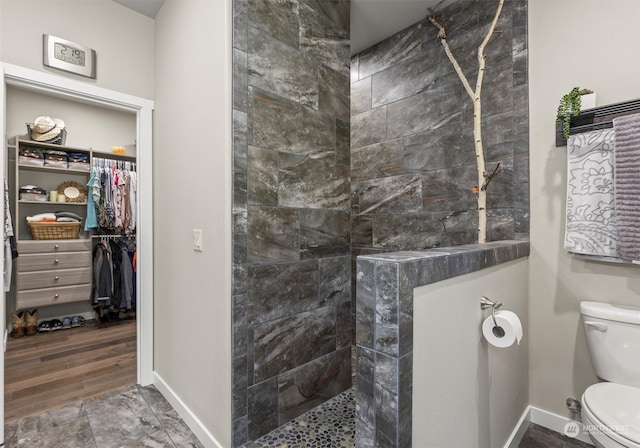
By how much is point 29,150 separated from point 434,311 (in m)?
4.43

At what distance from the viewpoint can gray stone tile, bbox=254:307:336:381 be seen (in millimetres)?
1711

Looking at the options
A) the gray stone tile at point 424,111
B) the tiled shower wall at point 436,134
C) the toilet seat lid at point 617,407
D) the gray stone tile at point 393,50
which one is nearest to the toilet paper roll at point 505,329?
the toilet seat lid at point 617,407

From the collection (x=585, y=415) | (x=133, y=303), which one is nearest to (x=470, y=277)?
(x=585, y=415)

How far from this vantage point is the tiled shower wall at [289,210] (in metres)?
1.62

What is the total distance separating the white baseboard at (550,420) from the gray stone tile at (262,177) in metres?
2.02

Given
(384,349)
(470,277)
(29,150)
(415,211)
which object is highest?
(29,150)

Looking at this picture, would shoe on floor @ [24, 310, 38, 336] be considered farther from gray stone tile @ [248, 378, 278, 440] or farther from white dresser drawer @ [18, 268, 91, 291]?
gray stone tile @ [248, 378, 278, 440]

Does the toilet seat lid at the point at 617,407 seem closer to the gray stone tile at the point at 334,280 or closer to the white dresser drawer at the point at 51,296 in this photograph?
the gray stone tile at the point at 334,280

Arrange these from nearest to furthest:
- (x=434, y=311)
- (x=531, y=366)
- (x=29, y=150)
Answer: (x=434, y=311) → (x=531, y=366) → (x=29, y=150)

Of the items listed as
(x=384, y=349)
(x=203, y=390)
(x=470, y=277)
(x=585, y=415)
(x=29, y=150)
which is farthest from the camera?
(x=29, y=150)

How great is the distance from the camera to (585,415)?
1319 mm

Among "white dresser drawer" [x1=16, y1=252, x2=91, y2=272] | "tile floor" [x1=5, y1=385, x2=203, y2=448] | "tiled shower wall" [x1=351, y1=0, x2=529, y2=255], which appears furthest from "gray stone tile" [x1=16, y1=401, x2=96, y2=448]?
"tiled shower wall" [x1=351, y1=0, x2=529, y2=255]

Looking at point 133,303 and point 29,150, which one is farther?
point 133,303

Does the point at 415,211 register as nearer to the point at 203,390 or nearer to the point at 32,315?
the point at 203,390
